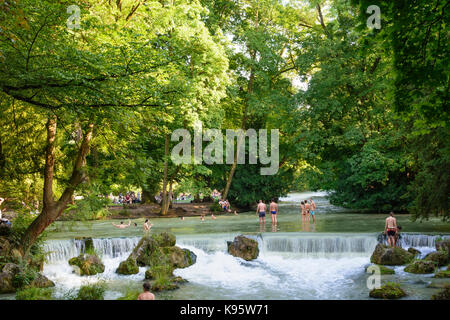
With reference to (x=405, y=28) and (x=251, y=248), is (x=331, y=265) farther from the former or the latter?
(x=405, y=28)

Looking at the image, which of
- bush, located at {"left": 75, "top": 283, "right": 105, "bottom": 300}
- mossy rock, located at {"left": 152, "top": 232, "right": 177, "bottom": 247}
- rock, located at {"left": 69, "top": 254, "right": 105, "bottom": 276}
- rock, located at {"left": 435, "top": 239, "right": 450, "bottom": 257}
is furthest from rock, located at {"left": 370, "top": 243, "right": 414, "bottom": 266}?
rock, located at {"left": 69, "top": 254, "right": 105, "bottom": 276}

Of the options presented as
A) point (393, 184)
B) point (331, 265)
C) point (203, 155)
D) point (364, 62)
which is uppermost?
point (364, 62)

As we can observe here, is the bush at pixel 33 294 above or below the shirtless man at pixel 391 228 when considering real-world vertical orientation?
below

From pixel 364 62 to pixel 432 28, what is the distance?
955 inches

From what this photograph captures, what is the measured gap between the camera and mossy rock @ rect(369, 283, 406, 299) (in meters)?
11.9

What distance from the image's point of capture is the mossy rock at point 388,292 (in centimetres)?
1189

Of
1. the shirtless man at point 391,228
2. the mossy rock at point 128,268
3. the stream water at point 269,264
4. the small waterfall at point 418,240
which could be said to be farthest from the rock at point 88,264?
the small waterfall at point 418,240

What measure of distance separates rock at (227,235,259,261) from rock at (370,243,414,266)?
5.18 metres

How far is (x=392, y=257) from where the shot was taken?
53.7 feet

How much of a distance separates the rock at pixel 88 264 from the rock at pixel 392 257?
1134cm

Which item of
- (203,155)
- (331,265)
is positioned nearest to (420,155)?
(331,265)

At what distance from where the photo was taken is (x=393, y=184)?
31.3 m

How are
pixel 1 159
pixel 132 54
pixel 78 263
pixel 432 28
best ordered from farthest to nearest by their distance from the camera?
1. pixel 78 263
2. pixel 1 159
3. pixel 132 54
4. pixel 432 28

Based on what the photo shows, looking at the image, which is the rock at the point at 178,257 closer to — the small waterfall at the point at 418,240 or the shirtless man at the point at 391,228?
the shirtless man at the point at 391,228
